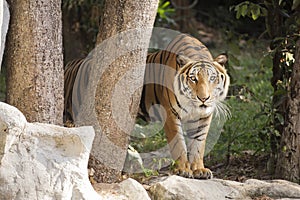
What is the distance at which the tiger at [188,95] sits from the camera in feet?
16.8

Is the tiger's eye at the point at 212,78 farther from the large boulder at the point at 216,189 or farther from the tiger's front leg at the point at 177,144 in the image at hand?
the large boulder at the point at 216,189

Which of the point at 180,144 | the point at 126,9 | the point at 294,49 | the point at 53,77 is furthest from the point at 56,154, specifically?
the point at 294,49

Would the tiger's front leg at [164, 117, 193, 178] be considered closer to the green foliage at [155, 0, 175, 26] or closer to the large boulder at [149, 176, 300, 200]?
the large boulder at [149, 176, 300, 200]

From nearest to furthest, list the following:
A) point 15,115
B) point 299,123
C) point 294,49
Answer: point 15,115 < point 299,123 < point 294,49

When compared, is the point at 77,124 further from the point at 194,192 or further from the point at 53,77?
the point at 194,192

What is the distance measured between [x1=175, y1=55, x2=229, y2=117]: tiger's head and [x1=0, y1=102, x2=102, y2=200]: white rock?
143 centimetres

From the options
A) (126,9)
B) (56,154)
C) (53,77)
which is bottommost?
(56,154)

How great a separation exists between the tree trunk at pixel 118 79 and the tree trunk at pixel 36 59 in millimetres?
325

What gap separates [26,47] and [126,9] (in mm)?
704

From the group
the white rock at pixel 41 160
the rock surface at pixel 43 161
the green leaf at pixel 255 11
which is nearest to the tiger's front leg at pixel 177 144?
the rock surface at pixel 43 161

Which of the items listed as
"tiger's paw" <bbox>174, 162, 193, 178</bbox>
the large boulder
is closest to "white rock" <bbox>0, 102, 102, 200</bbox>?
the large boulder

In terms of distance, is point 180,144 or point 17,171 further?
point 180,144

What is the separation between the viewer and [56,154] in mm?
3807

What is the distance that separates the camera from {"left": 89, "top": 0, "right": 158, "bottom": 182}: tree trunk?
4.55 m
